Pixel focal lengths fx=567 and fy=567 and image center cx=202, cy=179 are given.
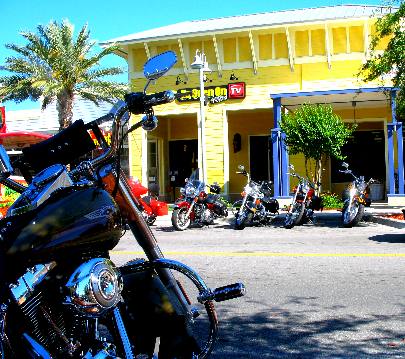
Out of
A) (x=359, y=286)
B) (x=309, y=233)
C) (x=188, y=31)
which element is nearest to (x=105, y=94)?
(x=188, y=31)

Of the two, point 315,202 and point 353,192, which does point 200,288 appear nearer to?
point 353,192

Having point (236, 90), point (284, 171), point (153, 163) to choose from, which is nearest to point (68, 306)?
point (284, 171)

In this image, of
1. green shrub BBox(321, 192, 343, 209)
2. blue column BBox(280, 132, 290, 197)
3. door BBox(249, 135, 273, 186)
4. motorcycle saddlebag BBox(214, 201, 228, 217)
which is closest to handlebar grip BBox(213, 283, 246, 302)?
motorcycle saddlebag BBox(214, 201, 228, 217)

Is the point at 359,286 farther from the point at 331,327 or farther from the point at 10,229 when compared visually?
the point at 10,229

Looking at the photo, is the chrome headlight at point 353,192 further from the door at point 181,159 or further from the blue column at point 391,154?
the door at point 181,159

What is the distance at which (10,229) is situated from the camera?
237 centimetres

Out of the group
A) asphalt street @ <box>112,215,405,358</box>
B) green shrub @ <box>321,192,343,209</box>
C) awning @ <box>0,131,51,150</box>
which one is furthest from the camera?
awning @ <box>0,131,51,150</box>

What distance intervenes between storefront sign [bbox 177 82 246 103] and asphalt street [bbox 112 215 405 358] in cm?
1358

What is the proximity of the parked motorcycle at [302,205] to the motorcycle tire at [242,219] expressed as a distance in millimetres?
1007

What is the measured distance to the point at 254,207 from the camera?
1513 cm

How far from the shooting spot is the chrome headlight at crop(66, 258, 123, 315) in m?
2.26

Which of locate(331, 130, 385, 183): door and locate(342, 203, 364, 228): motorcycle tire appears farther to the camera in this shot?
locate(331, 130, 385, 183): door

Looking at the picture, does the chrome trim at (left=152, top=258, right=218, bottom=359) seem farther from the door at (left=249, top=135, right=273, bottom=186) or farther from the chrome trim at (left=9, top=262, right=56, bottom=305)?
the door at (left=249, top=135, right=273, bottom=186)

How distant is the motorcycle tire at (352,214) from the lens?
14.5 m
